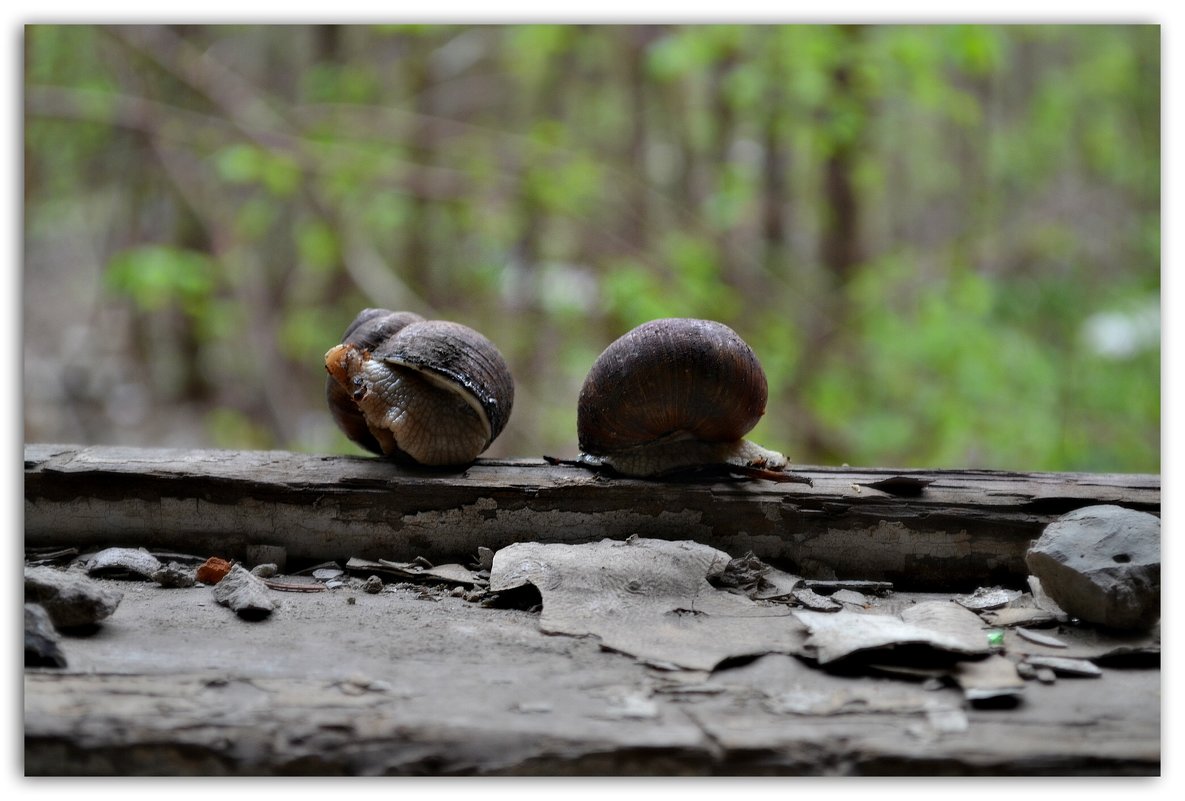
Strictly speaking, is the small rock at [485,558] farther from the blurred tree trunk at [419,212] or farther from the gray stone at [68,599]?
the blurred tree trunk at [419,212]

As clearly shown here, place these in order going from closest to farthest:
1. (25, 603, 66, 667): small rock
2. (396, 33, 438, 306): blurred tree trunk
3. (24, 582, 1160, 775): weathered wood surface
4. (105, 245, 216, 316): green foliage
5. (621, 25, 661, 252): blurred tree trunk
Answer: (24, 582, 1160, 775): weathered wood surface
(25, 603, 66, 667): small rock
(105, 245, 216, 316): green foliage
(621, 25, 661, 252): blurred tree trunk
(396, 33, 438, 306): blurred tree trunk

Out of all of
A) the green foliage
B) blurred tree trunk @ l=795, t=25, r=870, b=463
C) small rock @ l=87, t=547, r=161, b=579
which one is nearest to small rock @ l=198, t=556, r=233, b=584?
small rock @ l=87, t=547, r=161, b=579

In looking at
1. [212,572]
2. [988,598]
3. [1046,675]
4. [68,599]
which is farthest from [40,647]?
[988,598]

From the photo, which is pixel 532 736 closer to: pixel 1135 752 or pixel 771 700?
pixel 771 700

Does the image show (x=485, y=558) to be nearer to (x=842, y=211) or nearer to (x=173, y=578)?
(x=173, y=578)

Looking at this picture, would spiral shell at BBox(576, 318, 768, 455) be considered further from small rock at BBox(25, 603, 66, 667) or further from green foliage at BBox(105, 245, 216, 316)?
green foliage at BBox(105, 245, 216, 316)

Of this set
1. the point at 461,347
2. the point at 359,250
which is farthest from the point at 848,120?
the point at 461,347

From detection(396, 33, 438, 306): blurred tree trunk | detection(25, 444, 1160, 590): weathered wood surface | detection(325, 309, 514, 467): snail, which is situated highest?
detection(396, 33, 438, 306): blurred tree trunk
